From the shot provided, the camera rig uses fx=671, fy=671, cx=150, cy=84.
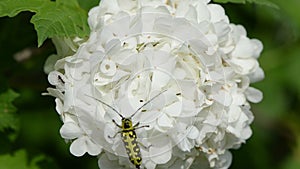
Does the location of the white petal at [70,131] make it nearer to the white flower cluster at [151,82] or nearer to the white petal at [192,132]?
the white flower cluster at [151,82]

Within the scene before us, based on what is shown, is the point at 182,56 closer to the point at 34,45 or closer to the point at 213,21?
the point at 213,21

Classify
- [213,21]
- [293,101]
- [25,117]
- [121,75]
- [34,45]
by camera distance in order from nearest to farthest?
[121,75] < [213,21] < [34,45] < [25,117] < [293,101]

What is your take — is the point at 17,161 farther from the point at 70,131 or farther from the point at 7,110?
the point at 70,131

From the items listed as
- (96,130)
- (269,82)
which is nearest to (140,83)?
(96,130)

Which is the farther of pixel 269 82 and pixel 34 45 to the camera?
pixel 269 82

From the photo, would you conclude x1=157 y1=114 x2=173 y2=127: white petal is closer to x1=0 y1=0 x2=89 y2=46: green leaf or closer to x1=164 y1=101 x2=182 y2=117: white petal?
x1=164 y1=101 x2=182 y2=117: white petal

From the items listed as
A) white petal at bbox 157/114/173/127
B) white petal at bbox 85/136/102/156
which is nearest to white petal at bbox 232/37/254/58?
white petal at bbox 157/114/173/127

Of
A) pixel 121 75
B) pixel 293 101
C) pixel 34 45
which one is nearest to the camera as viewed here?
pixel 121 75
